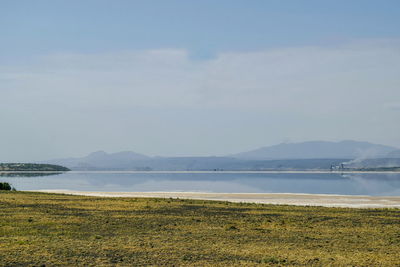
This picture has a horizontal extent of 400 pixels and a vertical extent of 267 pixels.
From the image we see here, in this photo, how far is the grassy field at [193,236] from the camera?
21.3 metres

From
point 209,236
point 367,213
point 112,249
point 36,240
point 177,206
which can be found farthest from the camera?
point 177,206

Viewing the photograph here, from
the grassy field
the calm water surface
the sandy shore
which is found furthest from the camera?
the calm water surface

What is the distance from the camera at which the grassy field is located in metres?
21.3

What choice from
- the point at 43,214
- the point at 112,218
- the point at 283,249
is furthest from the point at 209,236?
the point at 43,214

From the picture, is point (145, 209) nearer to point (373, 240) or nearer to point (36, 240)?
point (36, 240)

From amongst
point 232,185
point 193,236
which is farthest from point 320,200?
point 232,185

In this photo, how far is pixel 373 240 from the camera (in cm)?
2697

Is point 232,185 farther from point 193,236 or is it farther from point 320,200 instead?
point 193,236

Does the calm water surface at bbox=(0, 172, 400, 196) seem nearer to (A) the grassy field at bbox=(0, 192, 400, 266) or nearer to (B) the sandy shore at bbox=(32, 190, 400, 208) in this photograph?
(B) the sandy shore at bbox=(32, 190, 400, 208)

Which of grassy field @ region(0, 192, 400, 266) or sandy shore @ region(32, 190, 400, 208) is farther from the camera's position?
sandy shore @ region(32, 190, 400, 208)

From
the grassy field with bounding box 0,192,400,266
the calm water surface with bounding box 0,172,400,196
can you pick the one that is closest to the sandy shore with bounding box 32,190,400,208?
the calm water surface with bounding box 0,172,400,196

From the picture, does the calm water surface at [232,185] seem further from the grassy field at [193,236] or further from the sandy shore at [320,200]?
the grassy field at [193,236]

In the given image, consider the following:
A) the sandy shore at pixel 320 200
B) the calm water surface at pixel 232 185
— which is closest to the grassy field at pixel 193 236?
the sandy shore at pixel 320 200

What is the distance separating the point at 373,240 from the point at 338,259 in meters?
6.29
